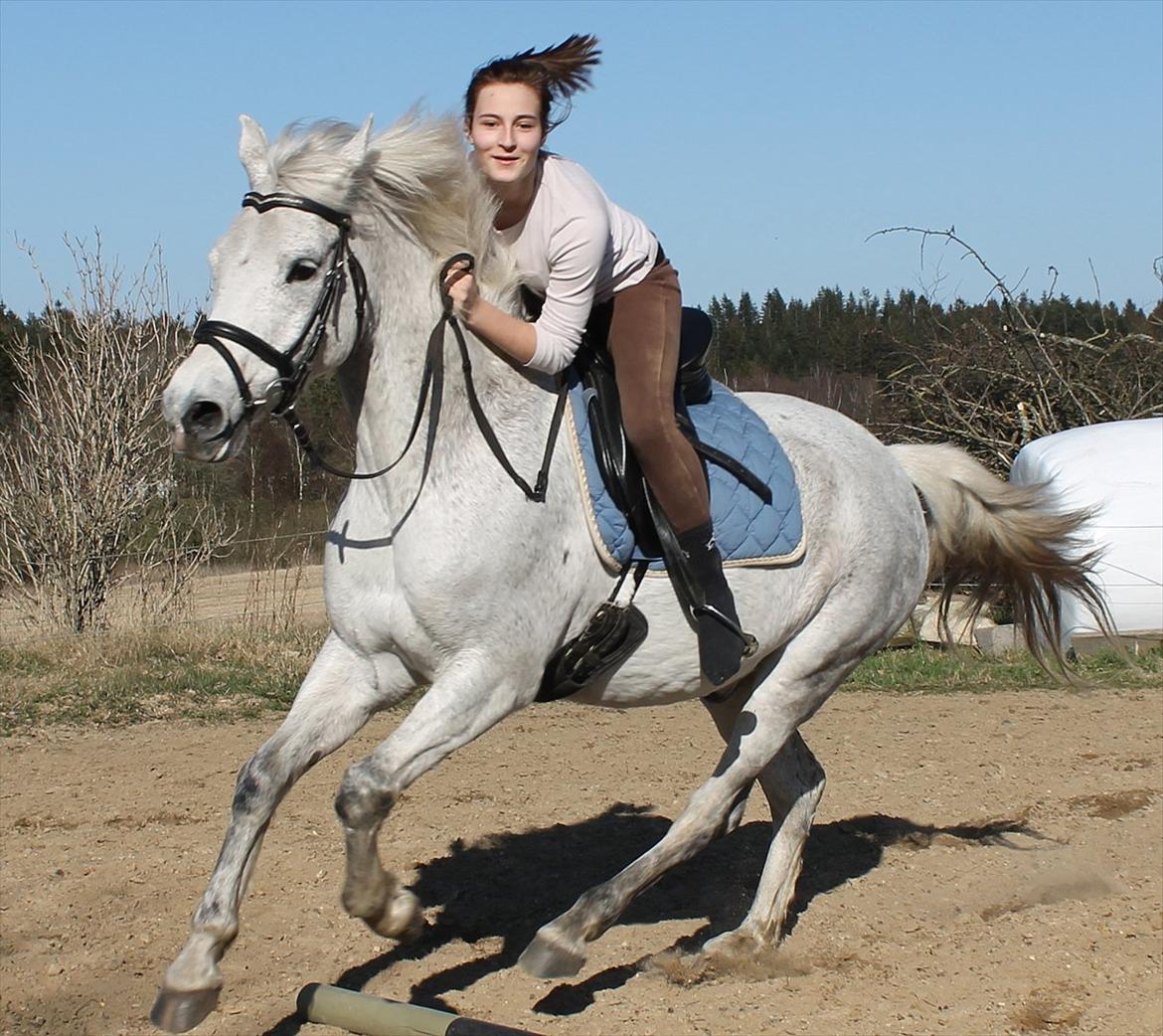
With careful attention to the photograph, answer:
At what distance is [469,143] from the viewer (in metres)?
4.09

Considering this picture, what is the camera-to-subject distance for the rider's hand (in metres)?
3.86

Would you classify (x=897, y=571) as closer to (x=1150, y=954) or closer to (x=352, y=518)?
(x=1150, y=954)

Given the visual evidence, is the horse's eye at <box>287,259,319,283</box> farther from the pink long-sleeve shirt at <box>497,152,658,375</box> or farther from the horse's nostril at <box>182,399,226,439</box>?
the pink long-sleeve shirt at <box>497,152,658,375</box>

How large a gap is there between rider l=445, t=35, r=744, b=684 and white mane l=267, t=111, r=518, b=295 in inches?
3.3

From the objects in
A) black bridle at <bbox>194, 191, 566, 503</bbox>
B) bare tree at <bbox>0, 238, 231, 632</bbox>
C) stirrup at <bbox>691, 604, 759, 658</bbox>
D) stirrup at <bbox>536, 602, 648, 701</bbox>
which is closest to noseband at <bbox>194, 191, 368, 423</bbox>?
black bridle at <bbox>194, 191, 566, 503</bbox>

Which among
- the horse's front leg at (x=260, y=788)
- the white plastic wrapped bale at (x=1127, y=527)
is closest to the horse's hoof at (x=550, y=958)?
the horse's front leg at (x=260, y=788)

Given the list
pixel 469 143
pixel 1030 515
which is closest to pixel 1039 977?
pixel 1030 515

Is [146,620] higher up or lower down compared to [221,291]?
lower down

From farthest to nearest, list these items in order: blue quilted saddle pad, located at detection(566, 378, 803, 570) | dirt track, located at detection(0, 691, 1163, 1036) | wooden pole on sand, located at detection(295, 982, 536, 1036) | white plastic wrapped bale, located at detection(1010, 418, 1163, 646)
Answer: white plastic wrapped bale, located at detection(1010, 418, 1163, 646)
dirt track, located at detection(0, 691, 1163, 1036)
blue quilted saddle pad, located at detection(566, 378, 803, 570)
wooden pole on sand, located at detection(295, 982, 536, 1036)

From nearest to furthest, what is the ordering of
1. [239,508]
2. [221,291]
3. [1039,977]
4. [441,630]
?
[221,291] < [441,630] < [1039,977] < [239,508]

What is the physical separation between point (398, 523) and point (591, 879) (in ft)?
7.86

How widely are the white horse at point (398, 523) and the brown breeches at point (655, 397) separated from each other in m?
0.23

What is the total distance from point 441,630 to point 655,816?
3.00 meters

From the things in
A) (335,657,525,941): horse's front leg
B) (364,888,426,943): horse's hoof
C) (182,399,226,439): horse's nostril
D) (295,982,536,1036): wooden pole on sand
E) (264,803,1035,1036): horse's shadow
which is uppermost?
(182,399,226,439): horse's nostril
